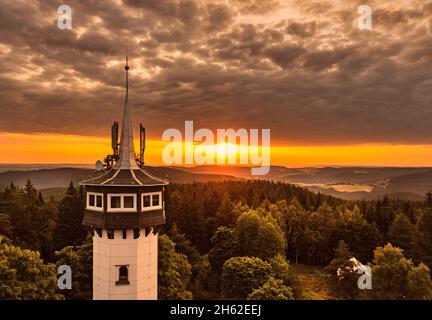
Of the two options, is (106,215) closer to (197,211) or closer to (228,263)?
(228,263)

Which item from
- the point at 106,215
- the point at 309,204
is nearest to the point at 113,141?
the point at 106,215

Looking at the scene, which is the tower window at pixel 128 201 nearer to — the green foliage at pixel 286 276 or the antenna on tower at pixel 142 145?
the antenna on tower at pixel 142 145

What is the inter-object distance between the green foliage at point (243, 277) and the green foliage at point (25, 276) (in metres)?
21.3

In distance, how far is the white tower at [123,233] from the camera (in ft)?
86.0

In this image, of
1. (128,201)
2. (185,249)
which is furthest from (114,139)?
(185,249)

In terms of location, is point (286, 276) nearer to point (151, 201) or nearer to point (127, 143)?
point (151, 201)

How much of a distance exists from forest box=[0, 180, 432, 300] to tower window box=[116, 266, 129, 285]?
8230 millimetres

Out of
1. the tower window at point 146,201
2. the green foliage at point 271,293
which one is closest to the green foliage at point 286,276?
the green foliage at point 271,293

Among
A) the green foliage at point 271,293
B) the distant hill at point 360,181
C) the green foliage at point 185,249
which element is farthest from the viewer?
the distant hill at point 360,181

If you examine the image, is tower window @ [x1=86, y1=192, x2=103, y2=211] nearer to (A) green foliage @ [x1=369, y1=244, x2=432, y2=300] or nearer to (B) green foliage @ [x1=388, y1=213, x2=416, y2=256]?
(A) green foliage @ [x1=369, y1=244, x2=432, y2=300]
